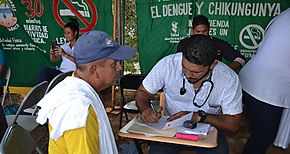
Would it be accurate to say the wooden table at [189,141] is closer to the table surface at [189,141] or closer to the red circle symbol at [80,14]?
the table surface at [189,141]

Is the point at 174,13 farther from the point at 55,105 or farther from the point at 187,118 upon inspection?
the point at 55,105

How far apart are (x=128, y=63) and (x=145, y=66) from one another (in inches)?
12.1

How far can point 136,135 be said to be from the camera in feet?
6.49

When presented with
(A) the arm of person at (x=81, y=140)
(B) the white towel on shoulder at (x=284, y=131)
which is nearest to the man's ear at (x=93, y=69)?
(A) the arm of person at (x=81, y=140)

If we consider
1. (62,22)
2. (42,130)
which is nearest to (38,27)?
(62,22)

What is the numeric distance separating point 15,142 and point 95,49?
0.73 meters

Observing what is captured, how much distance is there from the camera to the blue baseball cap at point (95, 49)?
157cm

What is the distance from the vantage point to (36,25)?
519cm

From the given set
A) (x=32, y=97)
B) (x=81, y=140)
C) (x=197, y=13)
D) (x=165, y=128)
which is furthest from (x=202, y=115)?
(x=197, y=13)

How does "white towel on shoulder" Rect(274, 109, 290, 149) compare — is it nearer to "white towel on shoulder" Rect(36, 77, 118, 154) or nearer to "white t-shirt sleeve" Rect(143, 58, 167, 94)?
"white t-shirt sleeve" Rect(143, 58, 167, 94)

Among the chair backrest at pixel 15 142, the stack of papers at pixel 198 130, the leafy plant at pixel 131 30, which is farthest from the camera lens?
the leafy plant at pixel 131 30

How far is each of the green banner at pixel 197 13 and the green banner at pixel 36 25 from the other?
21.9 inches

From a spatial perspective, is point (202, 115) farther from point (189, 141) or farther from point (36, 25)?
point (36, 25)

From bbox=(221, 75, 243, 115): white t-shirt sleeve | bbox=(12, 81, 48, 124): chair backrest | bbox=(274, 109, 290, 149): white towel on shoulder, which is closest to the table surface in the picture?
bbox=(221, 75, 243, 115): white t-shirt sleeve
